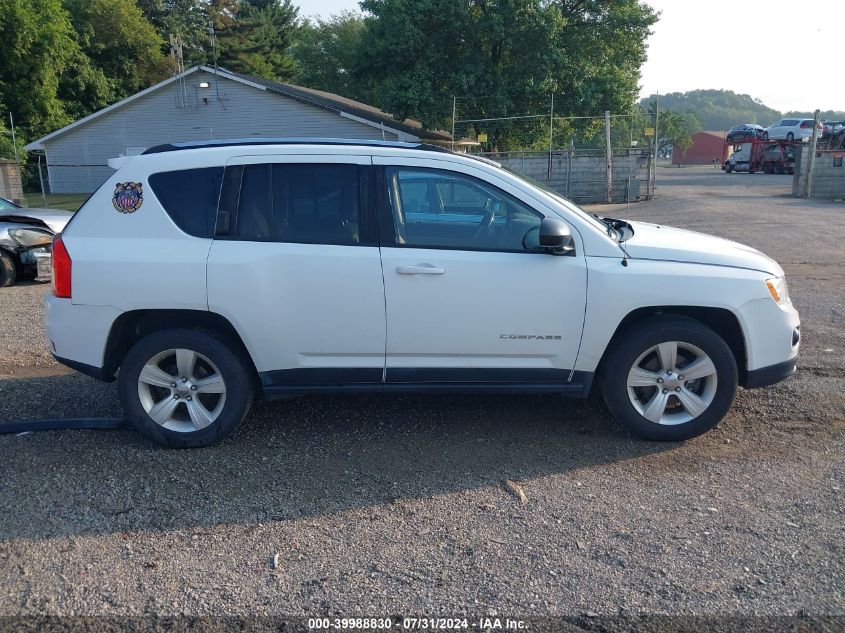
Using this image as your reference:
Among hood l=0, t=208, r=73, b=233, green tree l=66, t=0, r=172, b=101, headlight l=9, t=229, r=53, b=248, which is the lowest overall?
headlight l=9, t=229, r=53, b=248

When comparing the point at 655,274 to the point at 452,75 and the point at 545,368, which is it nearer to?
the point at 545,368

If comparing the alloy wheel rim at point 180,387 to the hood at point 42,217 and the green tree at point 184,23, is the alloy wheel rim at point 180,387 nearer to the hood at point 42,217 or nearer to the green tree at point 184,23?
the hood at point 42,217

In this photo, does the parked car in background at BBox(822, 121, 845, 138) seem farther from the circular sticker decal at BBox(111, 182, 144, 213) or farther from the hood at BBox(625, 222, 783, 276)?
the circular sticker decal at BBox(111, 182, 144, 213)

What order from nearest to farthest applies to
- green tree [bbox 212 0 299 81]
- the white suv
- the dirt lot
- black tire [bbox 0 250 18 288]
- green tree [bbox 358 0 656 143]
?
the dirt lot < the white suv < black tire [bbox 0 250 18 288] < green tree [bbox 358 0 656 143] < green tree [bbox 212 0 299 81]

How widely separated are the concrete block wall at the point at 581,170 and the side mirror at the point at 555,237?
2047 centimetres

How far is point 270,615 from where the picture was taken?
3082 millimetres

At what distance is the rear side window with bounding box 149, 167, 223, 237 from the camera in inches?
184

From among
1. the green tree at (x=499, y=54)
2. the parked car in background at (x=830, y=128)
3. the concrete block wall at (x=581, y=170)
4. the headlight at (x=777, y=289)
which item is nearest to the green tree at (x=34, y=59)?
the green tree at (x=499, y=54)

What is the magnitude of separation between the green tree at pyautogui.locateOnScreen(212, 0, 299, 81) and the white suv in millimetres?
51539

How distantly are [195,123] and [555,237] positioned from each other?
28.2 m

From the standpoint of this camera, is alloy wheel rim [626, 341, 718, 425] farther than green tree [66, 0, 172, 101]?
No

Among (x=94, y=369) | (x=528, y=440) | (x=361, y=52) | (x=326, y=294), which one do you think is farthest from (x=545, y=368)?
(x=361, y=52)

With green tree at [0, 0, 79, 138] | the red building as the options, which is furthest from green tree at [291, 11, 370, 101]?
the red building

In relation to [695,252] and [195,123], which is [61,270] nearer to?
[695,252]
